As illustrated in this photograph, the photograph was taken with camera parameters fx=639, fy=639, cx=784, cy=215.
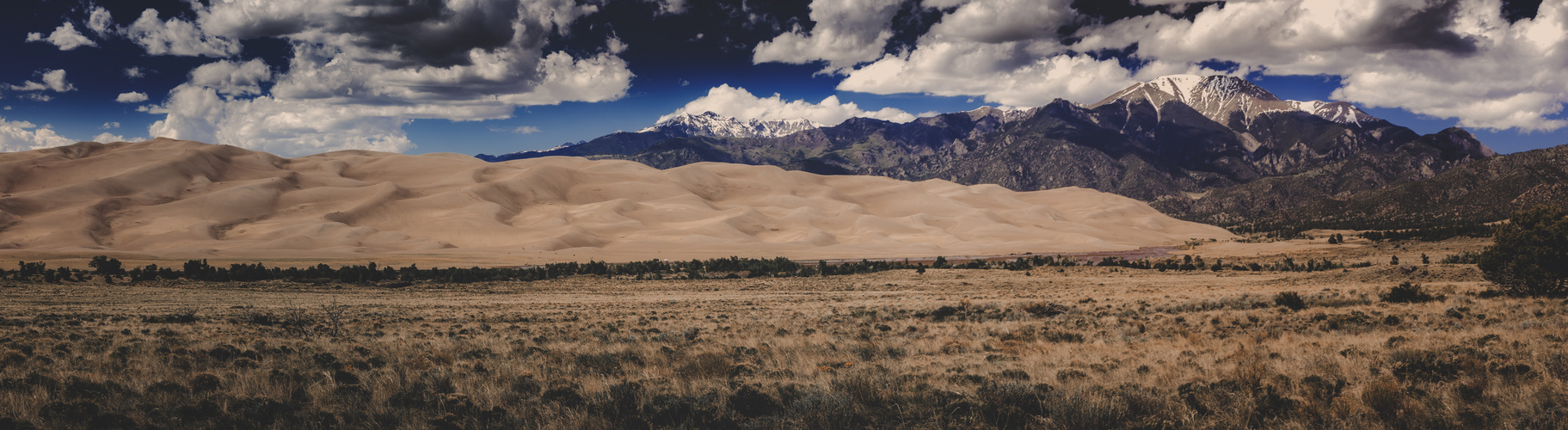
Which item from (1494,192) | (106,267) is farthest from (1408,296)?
(1494,192)

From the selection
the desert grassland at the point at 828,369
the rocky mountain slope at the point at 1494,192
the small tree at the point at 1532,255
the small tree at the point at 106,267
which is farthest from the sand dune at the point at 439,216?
the small tree at the point at 1532,255

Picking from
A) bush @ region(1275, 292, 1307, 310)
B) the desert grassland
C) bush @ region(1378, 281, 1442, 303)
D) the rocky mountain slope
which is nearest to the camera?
the desert grassland

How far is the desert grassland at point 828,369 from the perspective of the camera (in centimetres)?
675

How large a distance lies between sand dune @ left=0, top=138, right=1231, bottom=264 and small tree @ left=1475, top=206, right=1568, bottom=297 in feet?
297

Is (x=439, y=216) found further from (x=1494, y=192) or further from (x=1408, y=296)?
(x=1494, y=192)

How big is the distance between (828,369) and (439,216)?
5571 inches

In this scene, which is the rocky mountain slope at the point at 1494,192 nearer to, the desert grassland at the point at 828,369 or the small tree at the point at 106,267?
the desert grassland at the point at 828,369

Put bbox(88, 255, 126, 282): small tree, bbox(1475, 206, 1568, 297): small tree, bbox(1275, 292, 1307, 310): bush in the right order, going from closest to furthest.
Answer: bbox(1275, 292, 1307, 310): bush
bbox(1475, 206, 1568, 297): small tree
bbox(88, 255, 126, 282): small tree

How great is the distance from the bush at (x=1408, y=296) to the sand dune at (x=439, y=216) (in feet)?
289

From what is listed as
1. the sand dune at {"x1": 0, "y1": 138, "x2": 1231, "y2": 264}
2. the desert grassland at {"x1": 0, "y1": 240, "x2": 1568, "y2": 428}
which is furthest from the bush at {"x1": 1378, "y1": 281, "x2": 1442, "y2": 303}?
the sand dune at {"x1": 0, "y1": 138, "x2": 1231, "y2": 264}

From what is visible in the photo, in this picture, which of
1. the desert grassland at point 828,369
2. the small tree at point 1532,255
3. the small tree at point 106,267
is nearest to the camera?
the desert grassland at point 828,369

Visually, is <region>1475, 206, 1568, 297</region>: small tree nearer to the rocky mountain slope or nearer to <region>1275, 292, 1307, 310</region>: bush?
<region>1275, 292, 1307, 310</region>: bush

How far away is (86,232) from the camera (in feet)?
329

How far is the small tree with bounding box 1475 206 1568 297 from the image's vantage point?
67.2 feet
